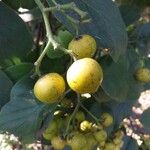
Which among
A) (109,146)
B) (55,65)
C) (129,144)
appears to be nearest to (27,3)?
(55,65)

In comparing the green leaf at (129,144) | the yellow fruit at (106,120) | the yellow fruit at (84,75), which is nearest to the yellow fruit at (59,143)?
the yellow fruit at (106,120)

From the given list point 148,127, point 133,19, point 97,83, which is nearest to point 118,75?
point 133,19

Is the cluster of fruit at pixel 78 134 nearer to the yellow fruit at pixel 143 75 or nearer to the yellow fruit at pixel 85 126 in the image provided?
the yellow fruit at pixel 85 126

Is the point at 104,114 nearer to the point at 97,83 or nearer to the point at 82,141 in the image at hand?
the point at 82,141

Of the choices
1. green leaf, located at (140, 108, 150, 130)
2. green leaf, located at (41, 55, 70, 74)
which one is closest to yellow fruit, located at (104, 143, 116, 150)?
green leaf, located at (41, 55, 70, 74)

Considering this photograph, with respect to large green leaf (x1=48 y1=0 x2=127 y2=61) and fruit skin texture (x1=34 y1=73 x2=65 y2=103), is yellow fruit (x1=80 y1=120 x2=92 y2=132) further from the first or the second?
fruit skin texture (x1=34 y1=73 x2=65 y2=103)

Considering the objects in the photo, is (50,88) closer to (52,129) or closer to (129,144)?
(52,129)
